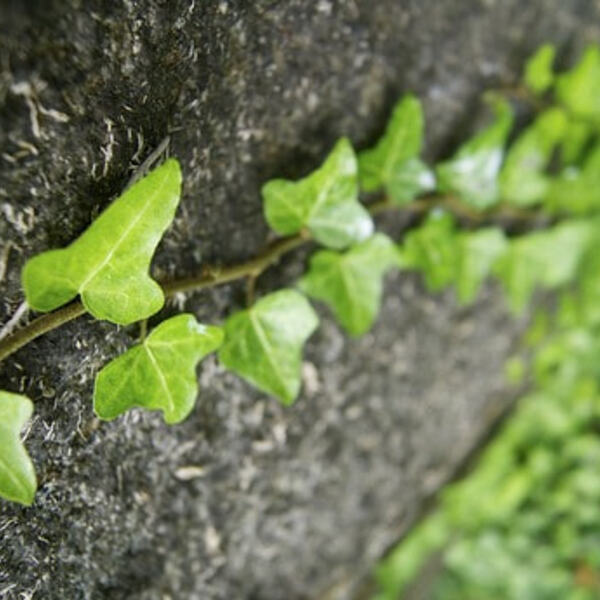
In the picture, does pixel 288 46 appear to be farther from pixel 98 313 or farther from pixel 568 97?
pixel 568 97

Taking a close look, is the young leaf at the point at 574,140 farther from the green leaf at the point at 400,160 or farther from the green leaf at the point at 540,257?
the green leaf at the point at 400,160

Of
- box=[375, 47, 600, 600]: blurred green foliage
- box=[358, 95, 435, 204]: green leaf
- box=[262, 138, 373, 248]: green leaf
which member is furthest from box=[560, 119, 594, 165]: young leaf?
box=[262, 138, 373, 248]: green leaf

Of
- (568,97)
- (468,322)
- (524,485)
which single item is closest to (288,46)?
(568,97)

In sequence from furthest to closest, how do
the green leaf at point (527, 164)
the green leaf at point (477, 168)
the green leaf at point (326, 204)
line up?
the green leaf at point (527, 164) < the green leaf at point (477, 168) < the green leaf at point (326, 204)

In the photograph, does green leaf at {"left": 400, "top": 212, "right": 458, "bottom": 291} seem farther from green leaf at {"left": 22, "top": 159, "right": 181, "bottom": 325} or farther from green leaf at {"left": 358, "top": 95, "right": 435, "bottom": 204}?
green leaf at {"left": 22, "top": 159, "right": 181, "bottom": 325}

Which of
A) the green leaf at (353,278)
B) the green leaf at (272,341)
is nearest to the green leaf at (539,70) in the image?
the green leaf at (353,278)

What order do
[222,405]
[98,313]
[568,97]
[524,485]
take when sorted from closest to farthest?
1. [98,313]
2. [222,405]
3. [568,97]
4. [524,485]

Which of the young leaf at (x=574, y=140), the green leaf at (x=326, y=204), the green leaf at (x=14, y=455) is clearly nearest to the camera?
the green leaf at (x=14, y=455)
